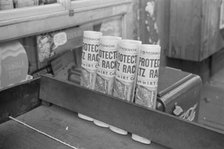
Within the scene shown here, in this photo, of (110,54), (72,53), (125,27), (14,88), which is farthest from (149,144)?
(125,27)

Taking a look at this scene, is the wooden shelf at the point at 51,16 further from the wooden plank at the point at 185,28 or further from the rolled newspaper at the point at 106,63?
the wooden plank at the point at 185,28

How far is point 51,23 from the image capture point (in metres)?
1.73

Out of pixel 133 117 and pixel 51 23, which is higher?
pixel 51 23

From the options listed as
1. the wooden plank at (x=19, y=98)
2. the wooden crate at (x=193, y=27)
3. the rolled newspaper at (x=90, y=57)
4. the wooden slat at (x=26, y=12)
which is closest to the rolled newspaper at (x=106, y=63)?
the rolled newspaper at (x=90, y=57)

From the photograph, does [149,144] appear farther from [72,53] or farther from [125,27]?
[125,27]

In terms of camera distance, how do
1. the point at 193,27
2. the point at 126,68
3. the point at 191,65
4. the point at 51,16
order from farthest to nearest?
the point at 191,65
the point at 193,27
the point at 51,16
the point at 126,68

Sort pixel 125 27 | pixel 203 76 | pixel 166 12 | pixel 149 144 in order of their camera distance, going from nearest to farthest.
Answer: pixel 149 144, pixel 125 27, pixel 166 12, pixel 203 76

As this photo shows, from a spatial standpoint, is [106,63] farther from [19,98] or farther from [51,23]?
[51,23]

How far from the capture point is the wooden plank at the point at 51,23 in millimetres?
1517

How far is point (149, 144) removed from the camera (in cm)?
103

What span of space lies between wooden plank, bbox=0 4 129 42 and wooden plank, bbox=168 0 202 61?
2.46 ft

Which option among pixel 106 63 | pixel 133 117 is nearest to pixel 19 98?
pixel 106 63

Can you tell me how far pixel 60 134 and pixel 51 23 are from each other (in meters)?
0.83

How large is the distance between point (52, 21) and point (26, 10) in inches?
7.4
